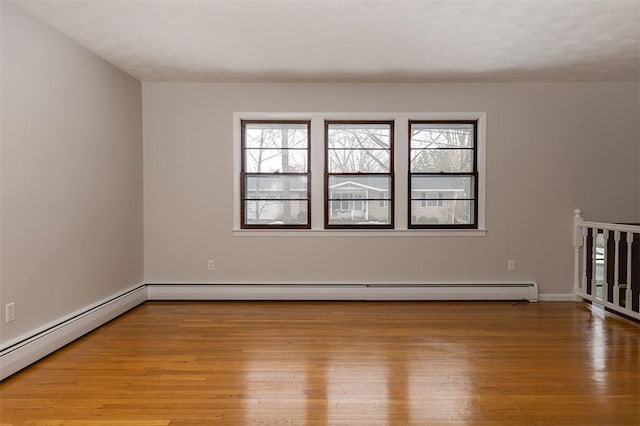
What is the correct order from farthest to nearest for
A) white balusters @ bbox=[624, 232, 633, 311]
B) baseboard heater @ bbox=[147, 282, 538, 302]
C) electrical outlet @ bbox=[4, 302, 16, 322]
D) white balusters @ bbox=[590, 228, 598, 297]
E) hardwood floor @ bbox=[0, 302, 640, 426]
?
baseboard heater @ bbox=[147, 282, 538, 302] → white balusters @ bbox=[590, 228, 598, 297] → white balusters @ bbox=[624, 232, 633, 311] → electrical outlet @ bbox=[4, 302, 16, 322] → hardwood floor @ bbox=[0, 302, 640, 426]

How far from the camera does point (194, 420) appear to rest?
221 cm

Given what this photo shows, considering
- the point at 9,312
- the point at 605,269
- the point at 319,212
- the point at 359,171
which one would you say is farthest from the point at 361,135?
the point at 9,312

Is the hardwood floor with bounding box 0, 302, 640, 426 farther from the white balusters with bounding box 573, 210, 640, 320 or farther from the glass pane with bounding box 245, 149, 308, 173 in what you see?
the glass pane with bounding box 245, 149, 308, 173

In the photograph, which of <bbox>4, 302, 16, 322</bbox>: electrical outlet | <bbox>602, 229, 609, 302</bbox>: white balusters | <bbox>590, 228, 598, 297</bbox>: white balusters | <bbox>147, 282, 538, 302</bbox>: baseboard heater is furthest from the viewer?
<bbox>147, 282, 538, 302</bbox>: baseboard heater

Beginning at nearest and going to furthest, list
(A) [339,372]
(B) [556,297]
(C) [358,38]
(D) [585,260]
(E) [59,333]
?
(A) [339,372] < (E) [59,333] < (C) [358,38] < (D) [585,260] < (B) [556,297]

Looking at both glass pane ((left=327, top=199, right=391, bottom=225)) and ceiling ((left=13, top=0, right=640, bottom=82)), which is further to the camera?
glass pane ((left=327, top=199, right=391, bottom=225))

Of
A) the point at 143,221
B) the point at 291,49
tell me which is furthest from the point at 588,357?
the point at 143,221

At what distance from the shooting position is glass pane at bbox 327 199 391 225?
16.5 ft

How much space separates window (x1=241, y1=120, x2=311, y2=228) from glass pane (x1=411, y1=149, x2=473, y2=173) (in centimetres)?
136

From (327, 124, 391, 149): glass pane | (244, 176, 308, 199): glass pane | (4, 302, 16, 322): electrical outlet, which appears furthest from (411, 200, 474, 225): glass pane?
(4, 302, 16, 322): electrical outlet

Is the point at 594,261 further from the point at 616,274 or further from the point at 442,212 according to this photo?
the point at 442,212

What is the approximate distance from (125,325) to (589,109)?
5.65m

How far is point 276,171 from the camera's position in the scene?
197 inches

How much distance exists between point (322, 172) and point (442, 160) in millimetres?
1482
